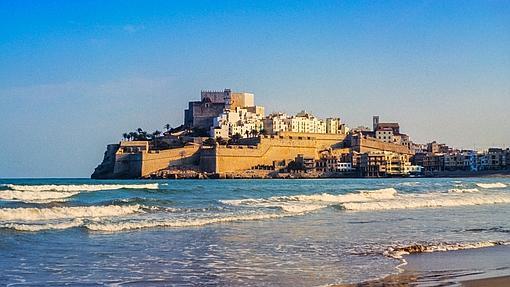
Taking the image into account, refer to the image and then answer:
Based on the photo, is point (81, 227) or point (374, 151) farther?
point (374, 151)

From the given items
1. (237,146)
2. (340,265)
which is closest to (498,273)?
(340,265)

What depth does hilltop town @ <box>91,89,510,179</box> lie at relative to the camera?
2579 inches

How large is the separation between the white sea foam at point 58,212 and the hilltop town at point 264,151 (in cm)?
4680

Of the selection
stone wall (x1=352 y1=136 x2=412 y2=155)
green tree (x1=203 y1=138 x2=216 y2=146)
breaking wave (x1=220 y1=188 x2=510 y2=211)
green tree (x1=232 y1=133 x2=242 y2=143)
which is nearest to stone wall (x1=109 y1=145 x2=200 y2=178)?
green tree (x1=203 y1=138 x2=216 y2=146)

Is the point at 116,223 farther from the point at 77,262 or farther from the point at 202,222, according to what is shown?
the point at 77,262

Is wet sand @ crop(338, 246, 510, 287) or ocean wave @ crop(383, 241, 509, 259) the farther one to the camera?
ocean wave @ crop(383, 241, 509, 259)

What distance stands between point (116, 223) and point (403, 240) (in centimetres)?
559

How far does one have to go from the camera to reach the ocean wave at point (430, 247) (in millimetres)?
9186

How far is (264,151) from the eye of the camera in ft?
222

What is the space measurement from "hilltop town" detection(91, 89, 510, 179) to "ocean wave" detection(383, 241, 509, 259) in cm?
5418

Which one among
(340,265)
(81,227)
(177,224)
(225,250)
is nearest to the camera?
(340,265)

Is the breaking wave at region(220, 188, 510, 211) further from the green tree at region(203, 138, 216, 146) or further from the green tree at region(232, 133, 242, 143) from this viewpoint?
the green tree at region(232, 133, 242, 143)

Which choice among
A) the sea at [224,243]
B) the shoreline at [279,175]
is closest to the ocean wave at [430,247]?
the sea at [224,243]

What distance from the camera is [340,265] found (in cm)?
809
